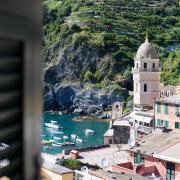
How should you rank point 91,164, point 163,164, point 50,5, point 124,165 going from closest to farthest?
point 163,164, point 124,165, point 91,164, point 50,5

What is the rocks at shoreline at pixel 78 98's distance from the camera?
1772 centimetres

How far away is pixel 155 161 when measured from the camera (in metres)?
6.55

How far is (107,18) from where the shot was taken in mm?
20531

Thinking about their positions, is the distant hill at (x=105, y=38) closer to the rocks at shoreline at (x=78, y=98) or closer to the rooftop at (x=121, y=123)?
the rocks at shoreline at (x=78, y=98)

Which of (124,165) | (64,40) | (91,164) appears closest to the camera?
(124,165)

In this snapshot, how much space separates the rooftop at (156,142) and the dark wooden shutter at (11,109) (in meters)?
6.25

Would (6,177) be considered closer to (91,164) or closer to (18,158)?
(18,158)

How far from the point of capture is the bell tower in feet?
45.5

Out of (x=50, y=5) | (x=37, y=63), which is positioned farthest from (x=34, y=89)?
(x=50, y=5)

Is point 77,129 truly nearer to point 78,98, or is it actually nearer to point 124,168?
point 78,98

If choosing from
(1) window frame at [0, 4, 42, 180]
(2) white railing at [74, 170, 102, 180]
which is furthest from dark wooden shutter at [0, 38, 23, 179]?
(2) white railing at [74, 170, 102, 180]

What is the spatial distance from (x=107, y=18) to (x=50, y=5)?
12.0 ft

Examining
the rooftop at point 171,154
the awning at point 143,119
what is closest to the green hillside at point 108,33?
the awning at point 143,119

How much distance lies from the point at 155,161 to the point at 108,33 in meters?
14.1
